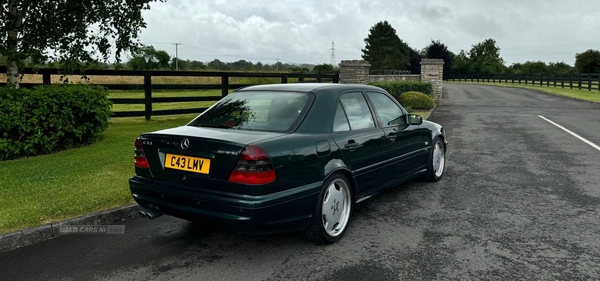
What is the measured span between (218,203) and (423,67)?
22096mm

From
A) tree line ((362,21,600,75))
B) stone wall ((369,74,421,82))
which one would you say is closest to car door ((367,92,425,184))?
stone wall ((369,74,421,82))

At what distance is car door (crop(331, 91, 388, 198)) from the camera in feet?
14.0

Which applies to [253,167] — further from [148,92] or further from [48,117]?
[148,92]

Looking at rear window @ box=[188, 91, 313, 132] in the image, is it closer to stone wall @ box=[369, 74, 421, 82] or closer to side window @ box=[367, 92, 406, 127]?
side window @ box=[367, 92, 406, 127]

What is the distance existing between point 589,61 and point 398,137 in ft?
191

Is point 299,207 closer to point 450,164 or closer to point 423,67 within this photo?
point 450,164

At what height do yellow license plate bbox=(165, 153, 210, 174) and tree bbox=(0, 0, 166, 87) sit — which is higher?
tree bbox=(0, 0, 166, 87)

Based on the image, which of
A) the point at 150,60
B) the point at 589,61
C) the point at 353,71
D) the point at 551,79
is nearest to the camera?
the point at 353,71

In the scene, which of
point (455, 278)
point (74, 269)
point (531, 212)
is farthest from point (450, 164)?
point (74, 269)

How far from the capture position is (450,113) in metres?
18.3

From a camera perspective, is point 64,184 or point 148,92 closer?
point 64,184

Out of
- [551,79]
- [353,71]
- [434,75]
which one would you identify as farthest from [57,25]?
[551,79]

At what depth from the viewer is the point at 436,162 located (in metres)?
6.52

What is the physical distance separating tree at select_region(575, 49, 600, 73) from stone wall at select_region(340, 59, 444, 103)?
38.8 meters
